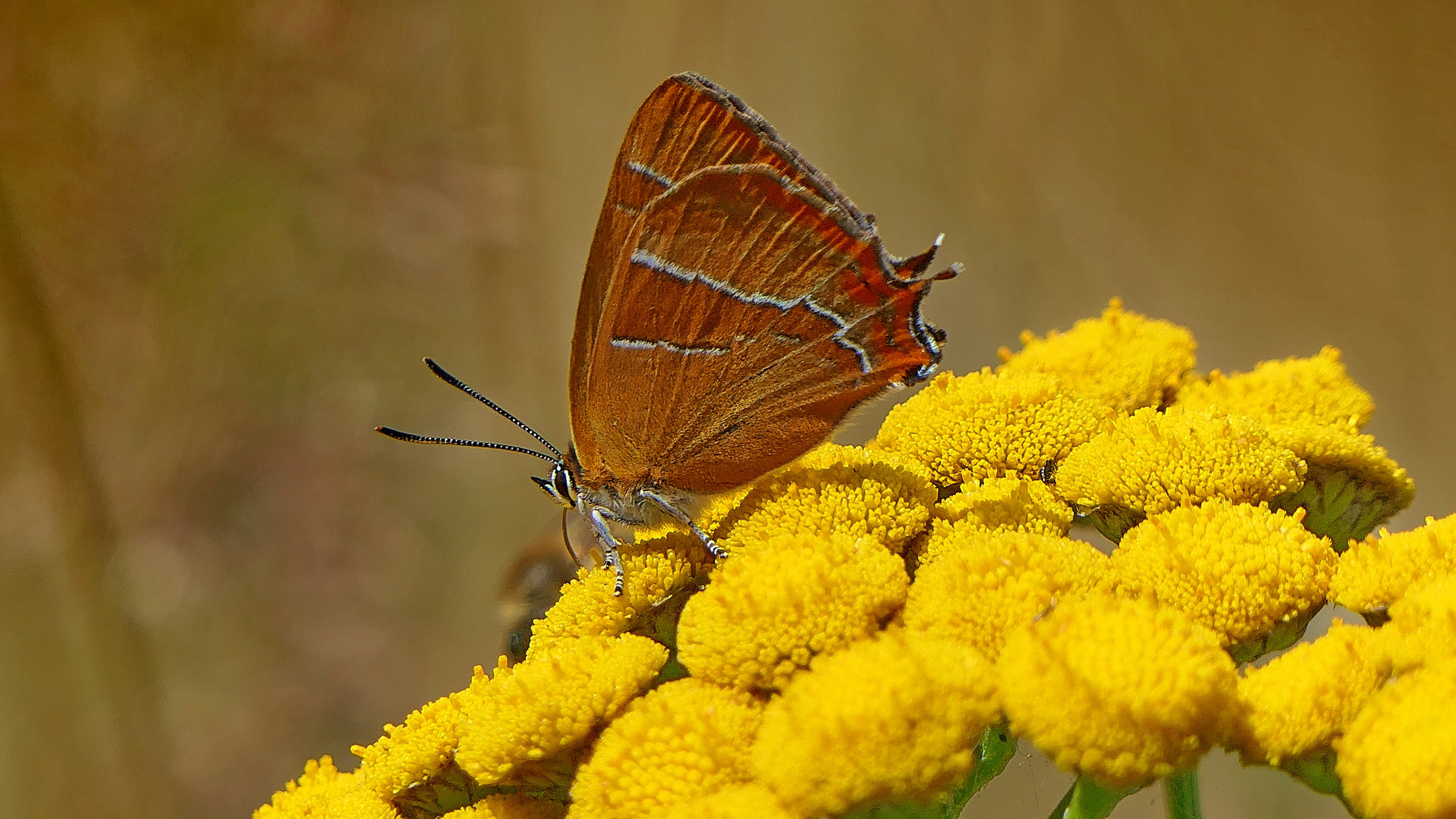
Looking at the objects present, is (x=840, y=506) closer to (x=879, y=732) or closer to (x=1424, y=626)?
(x=879, y=732)

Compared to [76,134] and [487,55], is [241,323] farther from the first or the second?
[487,55]

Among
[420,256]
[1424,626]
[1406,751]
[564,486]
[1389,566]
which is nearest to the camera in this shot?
[1406,751]

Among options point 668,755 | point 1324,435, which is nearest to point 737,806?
Answer: point 668,755

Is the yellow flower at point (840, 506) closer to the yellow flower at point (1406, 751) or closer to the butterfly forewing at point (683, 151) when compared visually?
the butterfly forewing at point (683, 151)

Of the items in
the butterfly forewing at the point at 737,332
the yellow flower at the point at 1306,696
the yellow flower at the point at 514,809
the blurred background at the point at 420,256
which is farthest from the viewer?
the blurred background at the point at 420,256

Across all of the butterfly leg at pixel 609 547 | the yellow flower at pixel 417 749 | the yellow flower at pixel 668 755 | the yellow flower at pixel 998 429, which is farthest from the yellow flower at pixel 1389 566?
the yellow flower at pixel 417 749

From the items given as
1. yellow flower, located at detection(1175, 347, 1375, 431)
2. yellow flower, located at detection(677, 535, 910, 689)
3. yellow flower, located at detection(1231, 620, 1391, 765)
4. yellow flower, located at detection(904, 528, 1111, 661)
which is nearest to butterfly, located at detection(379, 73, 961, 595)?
yellow flower, located at detection(677, 535, 910, 689)

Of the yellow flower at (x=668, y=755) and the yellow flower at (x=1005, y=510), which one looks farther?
the yellow flower at (x=1005, y=510)
